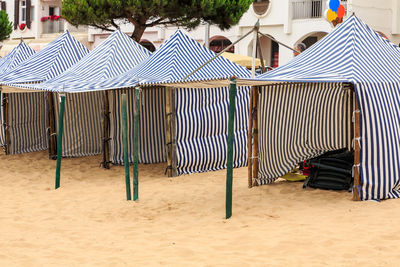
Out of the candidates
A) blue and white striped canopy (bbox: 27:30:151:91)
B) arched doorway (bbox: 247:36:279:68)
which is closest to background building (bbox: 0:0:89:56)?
arched doorway (bbox: 247:36:279:68)

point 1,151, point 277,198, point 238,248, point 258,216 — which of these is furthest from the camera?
point 1,151

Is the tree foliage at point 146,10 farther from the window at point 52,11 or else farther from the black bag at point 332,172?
the window at point 52,11

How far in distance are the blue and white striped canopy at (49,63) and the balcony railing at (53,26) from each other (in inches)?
838

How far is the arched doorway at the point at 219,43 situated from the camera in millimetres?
30577

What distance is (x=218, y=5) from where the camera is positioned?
71.1ft

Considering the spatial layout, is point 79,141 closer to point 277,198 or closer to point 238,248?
point 277,198

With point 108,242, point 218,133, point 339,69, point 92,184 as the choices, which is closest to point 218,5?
point 218,133

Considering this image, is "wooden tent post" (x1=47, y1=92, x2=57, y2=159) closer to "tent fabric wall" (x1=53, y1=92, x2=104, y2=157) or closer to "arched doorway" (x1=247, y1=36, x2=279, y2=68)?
"tent fabric wall" (x1=53, y1=92, x2=104, y2=157)

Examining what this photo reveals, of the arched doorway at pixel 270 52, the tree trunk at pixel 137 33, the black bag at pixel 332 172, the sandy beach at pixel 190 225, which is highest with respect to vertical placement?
the tree trunk at pixel 137 33

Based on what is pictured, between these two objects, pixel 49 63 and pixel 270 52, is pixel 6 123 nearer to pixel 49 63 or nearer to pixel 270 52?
pixel 49 63

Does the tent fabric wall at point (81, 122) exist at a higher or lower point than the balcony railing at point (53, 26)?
lower

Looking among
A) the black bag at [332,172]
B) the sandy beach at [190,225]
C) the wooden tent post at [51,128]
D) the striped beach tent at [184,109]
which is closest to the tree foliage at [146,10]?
the wooden tent post at [51,128]

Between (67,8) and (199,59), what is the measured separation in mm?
11449

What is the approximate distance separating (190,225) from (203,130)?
4.32 meters
